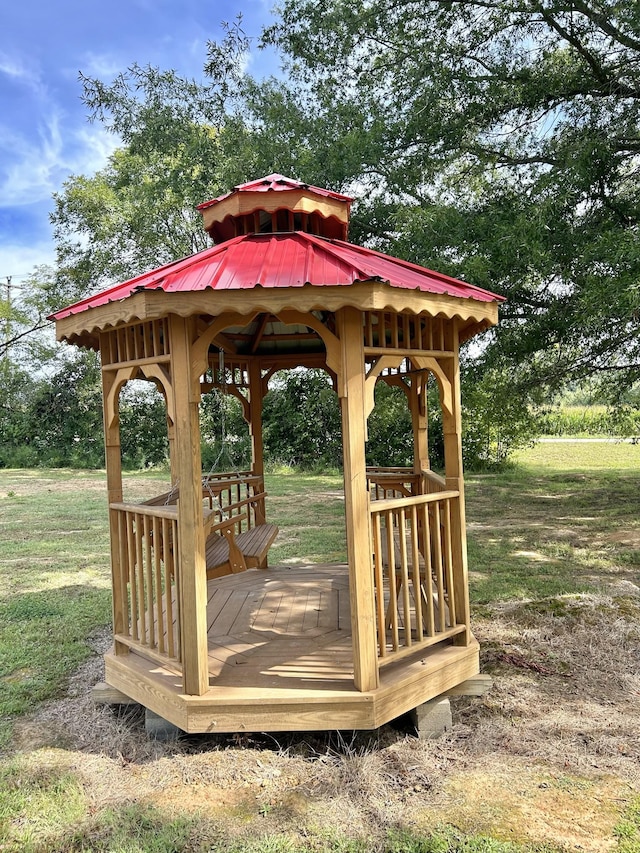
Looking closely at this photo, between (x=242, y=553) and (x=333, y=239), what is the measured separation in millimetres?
2914

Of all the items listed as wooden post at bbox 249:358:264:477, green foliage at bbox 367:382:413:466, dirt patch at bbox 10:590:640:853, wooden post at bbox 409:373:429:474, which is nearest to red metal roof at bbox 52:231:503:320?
wooden post at bbox 409:373:429:474

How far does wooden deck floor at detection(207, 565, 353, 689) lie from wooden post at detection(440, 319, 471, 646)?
82cm

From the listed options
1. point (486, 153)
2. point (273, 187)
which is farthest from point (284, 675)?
point (486, 153)

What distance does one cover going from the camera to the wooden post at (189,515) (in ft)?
11.4

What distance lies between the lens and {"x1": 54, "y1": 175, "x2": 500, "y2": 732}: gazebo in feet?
11.2

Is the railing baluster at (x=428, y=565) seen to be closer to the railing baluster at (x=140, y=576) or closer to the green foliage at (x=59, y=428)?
the railing baluster at (x=140, y=576)

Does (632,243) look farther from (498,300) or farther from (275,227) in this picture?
(275,227)

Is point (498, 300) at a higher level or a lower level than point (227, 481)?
higher

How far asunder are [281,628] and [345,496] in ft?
5.35

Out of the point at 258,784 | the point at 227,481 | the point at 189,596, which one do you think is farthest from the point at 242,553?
the point at 258,784

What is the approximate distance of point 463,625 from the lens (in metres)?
4.11

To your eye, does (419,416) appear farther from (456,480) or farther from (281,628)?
(281,628)

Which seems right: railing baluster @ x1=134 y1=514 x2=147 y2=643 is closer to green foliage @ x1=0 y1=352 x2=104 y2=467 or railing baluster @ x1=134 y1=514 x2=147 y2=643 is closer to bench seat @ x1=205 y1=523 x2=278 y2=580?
bench seat @ x1=205 y1=523 x2=278 y2=580

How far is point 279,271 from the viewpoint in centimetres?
340
